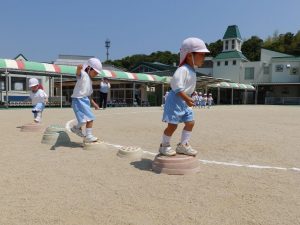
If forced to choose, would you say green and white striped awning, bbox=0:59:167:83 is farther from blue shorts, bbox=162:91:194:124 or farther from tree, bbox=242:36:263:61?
tree, bbox=242:36:263:61

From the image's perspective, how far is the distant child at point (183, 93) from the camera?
430 cm

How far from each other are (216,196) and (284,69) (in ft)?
154

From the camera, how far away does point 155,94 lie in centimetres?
3244

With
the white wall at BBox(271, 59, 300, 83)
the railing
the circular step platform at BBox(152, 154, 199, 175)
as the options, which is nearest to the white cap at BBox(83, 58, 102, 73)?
Answer: the circular step platform at BBox(152, 154, 199, 175)

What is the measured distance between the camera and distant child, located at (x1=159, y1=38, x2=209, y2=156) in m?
4.30

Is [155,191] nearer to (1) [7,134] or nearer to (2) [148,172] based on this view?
(2) [148,172]

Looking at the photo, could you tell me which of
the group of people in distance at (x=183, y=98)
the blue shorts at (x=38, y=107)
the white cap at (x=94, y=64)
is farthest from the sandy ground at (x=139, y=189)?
the blue shorts at (x=38, y=107)

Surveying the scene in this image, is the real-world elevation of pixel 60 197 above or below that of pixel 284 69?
below

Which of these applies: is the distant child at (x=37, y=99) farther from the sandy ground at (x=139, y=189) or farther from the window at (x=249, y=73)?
the window at (x=249, y=73)

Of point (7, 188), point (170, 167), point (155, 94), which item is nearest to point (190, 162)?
point (170, 167)

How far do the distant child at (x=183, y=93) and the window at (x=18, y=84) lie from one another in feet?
75.7

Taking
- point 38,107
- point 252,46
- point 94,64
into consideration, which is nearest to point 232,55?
point 252,46

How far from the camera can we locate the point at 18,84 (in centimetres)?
2488

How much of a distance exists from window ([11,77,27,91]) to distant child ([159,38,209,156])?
23077 mm
